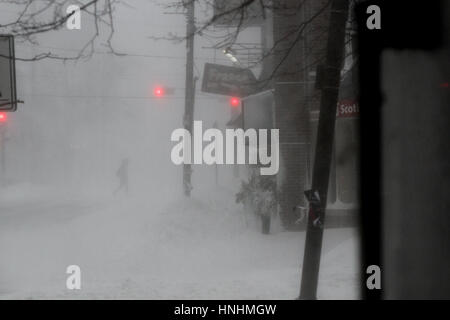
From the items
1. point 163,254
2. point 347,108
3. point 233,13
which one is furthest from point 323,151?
point 163,254

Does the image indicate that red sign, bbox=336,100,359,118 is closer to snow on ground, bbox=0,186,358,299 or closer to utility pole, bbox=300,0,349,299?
snow on ground, bbox=0,186,358,299

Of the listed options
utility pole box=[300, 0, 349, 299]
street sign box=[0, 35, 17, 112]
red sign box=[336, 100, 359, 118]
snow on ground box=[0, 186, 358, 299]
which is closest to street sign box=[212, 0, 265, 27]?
utility pole box=[300, 0, 349, 299]

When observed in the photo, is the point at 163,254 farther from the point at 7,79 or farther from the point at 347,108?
the point at 7,79

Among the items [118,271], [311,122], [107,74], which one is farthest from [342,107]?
[107,74]

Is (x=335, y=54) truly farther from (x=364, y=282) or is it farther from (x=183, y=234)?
(x=183, y=234)

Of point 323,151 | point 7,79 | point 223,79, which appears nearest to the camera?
point 7,79

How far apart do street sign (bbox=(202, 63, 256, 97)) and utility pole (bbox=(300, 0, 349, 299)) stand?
7.06 m

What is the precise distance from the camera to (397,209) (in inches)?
186

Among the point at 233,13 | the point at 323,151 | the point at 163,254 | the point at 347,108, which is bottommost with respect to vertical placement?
the point at 163,254

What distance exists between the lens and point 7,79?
6215 mm

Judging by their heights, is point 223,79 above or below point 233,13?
below

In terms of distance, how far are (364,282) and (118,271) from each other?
18.9 feet

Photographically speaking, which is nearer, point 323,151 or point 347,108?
point 323,151

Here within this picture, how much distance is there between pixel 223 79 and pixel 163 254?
493cm
